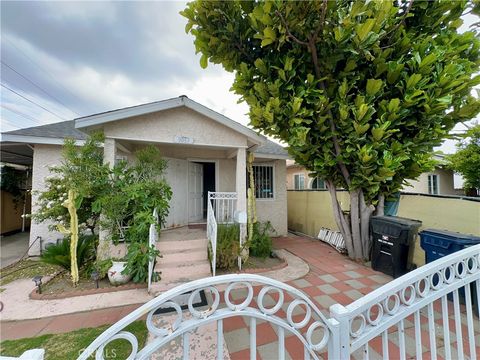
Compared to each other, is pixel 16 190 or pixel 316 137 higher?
pixel 316 137

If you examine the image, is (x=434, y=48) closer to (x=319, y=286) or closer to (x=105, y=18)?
(x=319, y=286)

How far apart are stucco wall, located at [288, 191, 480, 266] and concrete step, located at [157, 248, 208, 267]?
509 centimetres

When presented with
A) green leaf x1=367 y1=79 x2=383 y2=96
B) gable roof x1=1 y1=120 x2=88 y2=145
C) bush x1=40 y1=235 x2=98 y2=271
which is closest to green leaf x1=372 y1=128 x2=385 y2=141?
green leaf x1=367 y1=79 x2=383 y2=96

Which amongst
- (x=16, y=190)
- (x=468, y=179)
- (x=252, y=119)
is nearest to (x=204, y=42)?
(x=252, y=119)

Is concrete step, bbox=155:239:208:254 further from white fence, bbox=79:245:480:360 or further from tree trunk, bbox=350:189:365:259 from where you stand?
tree trunk, bbox=350:189:365:259

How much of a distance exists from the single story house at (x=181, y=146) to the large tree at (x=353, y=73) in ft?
3.89

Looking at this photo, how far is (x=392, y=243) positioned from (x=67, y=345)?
21.0 feet

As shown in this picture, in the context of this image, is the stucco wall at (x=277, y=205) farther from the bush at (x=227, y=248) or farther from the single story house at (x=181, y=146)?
the bush at (x=227, y=248)

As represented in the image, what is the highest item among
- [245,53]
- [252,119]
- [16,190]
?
[245,53]

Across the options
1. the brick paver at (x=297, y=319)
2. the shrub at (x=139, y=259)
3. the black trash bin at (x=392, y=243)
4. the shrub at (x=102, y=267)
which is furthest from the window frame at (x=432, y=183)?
the shrub at (x=102, y=267)

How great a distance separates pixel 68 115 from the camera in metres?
Result: 15.6

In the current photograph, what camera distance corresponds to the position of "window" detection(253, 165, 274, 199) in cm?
866

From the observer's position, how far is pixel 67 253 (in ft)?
15.5

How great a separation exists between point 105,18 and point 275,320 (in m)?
8.54
